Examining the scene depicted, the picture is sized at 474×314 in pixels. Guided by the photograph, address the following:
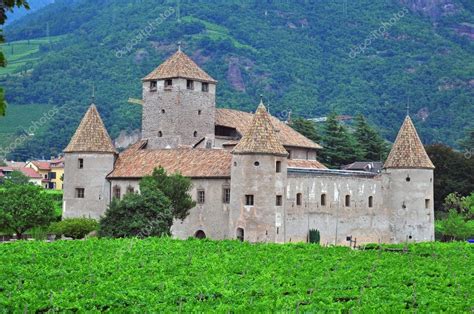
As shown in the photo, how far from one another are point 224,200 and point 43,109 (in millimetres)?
94846

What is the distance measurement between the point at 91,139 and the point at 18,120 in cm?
8414

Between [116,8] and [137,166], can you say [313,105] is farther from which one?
[137,166]

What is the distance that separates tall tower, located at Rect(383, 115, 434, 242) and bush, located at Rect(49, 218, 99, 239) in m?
19.6

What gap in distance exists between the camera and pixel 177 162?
209 ft

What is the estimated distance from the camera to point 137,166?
64.8m

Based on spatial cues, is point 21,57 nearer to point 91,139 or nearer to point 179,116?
point 179,116

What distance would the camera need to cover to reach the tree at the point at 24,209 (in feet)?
197

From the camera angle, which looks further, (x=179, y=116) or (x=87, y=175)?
(x=179, y=116)

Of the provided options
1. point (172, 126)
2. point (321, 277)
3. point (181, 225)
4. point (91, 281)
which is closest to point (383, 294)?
point (321, 277)

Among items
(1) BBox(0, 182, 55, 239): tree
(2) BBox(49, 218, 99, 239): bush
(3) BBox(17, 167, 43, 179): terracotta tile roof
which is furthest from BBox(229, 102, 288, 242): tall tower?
(3) BBox(17, 167, 43, 179): terracotta tile roof

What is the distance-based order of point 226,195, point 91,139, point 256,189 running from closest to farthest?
point 256,189 → point 226,195 → point 91,139

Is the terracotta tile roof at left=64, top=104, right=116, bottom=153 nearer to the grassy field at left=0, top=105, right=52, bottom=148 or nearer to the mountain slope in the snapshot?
the mountain slope

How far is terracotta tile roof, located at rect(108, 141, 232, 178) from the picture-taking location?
61.7 meters

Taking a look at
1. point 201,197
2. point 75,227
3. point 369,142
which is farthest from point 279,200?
point 369,142
